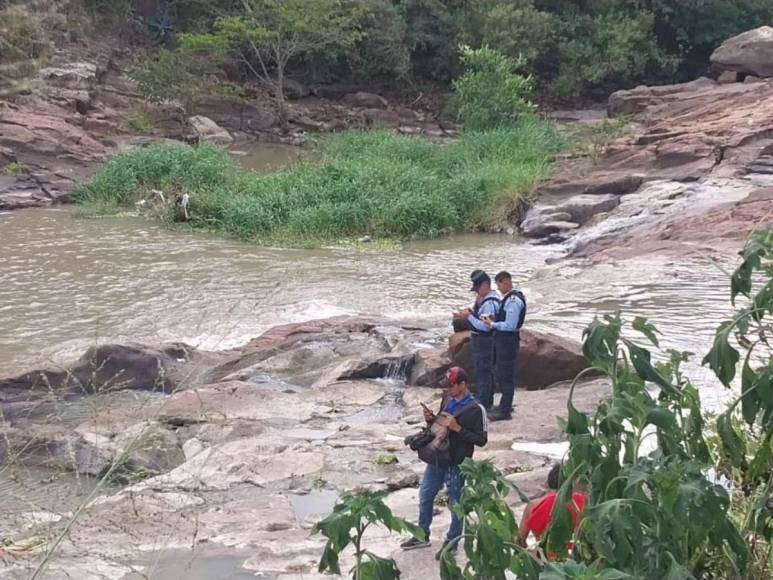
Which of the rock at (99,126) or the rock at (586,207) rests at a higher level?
the rock at (99,126)

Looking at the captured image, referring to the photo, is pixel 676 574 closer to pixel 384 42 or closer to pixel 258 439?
pixel 258 439

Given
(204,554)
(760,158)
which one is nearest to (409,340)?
(204,554)

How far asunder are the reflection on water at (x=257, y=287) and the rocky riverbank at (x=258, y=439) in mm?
812

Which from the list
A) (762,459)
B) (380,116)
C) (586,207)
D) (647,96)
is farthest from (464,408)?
(380,116)

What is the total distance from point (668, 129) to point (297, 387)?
14.9 m

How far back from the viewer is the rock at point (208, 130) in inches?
1222

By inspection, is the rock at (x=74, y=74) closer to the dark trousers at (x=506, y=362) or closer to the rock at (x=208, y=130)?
the rock at (x=208, y=130)

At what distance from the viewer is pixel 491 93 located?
28500 millimetres

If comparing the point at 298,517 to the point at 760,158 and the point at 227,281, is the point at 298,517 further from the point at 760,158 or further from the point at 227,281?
the point at 760,158

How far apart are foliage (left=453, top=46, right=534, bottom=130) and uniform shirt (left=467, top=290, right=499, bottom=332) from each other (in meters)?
20.2

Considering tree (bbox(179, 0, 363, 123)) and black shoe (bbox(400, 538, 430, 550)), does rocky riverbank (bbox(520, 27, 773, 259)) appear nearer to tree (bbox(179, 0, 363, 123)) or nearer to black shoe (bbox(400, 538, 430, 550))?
black shoe (bbox(400, 538, 430, 550))

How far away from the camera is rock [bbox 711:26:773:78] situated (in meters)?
27.2

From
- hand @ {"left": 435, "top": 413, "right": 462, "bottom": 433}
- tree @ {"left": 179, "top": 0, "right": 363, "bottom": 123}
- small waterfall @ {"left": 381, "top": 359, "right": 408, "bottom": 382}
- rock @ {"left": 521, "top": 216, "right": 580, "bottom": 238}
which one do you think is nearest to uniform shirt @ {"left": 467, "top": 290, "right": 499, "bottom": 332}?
small waterfall @ {"left": 381, "top": 359, "right": 408, "bottom": 382}

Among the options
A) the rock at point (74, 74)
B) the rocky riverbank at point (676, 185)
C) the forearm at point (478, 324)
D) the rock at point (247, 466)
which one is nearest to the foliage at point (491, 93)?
the rocky riverbank at point (676, 185)
